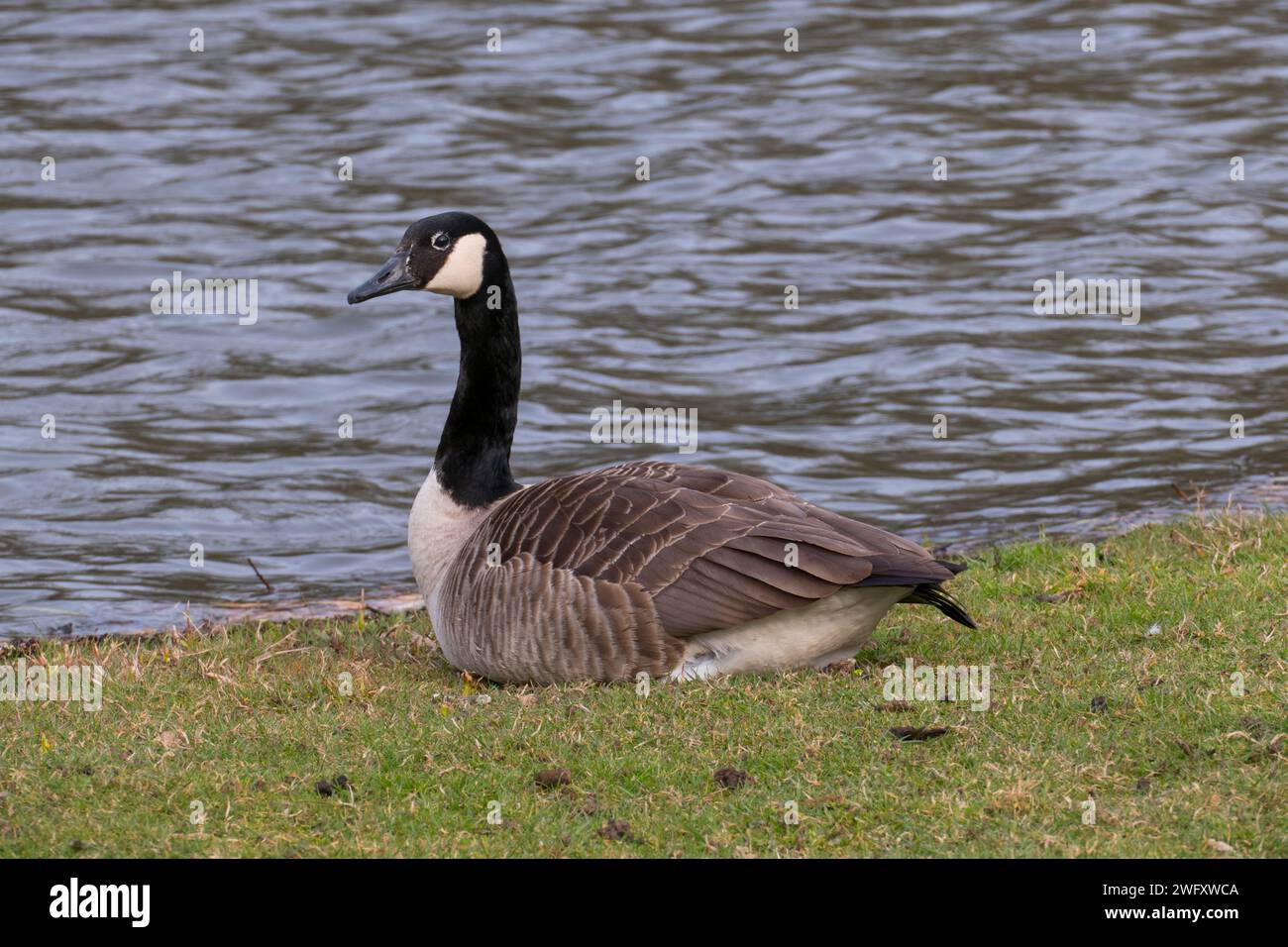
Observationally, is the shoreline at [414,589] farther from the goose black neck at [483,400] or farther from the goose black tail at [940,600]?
the goose black tail at [940,600]

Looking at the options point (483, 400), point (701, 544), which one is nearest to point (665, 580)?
point (701, 544)

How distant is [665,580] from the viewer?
8.00 m

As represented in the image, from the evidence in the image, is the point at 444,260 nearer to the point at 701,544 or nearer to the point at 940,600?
the point at 701,544

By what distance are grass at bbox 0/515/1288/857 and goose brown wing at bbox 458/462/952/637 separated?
0.42 metres

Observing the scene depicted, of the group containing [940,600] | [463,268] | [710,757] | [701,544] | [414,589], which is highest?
[463,268]

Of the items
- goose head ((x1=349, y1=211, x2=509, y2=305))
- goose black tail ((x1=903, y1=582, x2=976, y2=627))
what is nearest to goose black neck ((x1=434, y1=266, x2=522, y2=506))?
goose head ((x1=349, y1=211, x2=509, y2=305))

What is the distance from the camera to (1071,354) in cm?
1675

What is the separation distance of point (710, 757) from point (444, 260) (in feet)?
11.8

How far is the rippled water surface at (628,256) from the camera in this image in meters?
14.0

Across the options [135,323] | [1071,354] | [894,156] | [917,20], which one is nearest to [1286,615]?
[1071,354]

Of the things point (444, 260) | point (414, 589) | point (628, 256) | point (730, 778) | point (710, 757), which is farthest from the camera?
point (628, 256)

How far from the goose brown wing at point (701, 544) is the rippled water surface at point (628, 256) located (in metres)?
3.83

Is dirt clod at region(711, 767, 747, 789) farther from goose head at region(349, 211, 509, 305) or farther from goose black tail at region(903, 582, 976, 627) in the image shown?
goose head at region(349, 211, 509, 305)
